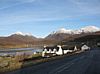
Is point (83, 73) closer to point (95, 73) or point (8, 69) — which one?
point (95, 73)

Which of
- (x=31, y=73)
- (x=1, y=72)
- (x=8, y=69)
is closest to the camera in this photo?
(x=31, y=73)

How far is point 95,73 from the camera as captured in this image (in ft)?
78.3

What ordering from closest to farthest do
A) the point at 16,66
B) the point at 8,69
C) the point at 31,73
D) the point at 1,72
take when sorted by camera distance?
the point at 31,73 → the point at 1,72 → the point at 8,69 → the point at 16,66

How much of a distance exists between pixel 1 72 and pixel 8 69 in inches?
109

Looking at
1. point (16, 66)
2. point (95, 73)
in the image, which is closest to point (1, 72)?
point (16, 66)

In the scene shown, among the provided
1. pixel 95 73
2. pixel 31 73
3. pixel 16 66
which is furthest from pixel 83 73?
pixel 16 66

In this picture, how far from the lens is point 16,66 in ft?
100

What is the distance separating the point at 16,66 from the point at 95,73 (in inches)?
396

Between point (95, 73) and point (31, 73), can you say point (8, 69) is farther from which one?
point (95, 73)

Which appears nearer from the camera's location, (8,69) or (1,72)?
(1,72)

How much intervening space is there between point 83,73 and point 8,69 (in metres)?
7.86

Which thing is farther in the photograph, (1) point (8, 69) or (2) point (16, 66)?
(2) point (16, 66)

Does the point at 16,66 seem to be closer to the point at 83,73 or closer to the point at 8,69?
the point at 8,69

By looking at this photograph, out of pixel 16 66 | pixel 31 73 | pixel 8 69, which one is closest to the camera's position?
pixel 31 73
